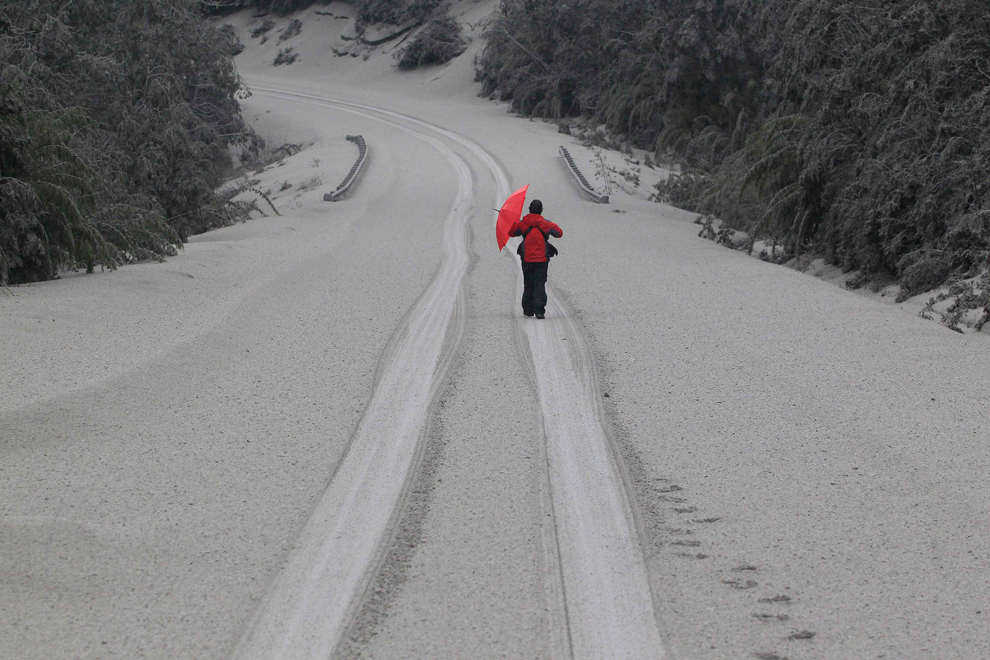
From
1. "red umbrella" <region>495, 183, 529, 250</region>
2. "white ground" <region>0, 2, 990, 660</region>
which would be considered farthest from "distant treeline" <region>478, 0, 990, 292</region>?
"red umbrella" <region>495, 183, 529, 250</region>

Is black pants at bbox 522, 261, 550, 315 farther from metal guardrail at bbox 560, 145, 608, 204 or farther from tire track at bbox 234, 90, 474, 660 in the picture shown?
metal guardrail at bbox 560, 145, 608, 204

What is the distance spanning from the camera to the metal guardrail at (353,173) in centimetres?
2545

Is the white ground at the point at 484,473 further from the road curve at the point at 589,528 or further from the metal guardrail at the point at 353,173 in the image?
the metal guardrail at the point at 353,173

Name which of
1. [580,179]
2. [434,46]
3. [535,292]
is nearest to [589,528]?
[535,292]

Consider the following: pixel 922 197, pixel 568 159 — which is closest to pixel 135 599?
pixel 922 197

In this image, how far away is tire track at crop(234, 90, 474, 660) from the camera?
432 centimetres

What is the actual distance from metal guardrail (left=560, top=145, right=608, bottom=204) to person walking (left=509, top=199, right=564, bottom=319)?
1314 centimetres

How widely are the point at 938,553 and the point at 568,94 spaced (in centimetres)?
3990

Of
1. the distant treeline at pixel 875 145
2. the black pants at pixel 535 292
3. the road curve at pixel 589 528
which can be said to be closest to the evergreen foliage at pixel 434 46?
the distant treeline at pixel 875 145

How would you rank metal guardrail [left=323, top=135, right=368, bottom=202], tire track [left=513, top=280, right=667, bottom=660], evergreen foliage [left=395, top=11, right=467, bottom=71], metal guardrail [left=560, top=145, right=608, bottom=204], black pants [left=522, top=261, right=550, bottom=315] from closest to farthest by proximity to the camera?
tire track [left=513, top=280, right=667, bottom=660]
black pants [left=522, top=261, right=550, bottom=315]
metal guardrail [left=560, top=145, right=608, bottom=204]
metal guardrail [left=323, top=135, right=368, bottom=202]
evergreen foliage [left=395, top=11, right=467, bottom=71]

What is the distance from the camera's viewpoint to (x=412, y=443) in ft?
22.2

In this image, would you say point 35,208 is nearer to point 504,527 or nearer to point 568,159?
point 504,527

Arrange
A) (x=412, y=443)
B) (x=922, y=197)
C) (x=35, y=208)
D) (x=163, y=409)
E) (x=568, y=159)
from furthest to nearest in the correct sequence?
(x=568, y=159), (x=922, y=197), (x=35, y=208), (x=163, y=409), (x=412, y=443)

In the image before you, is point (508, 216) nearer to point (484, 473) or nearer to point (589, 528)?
point (484, 473)
